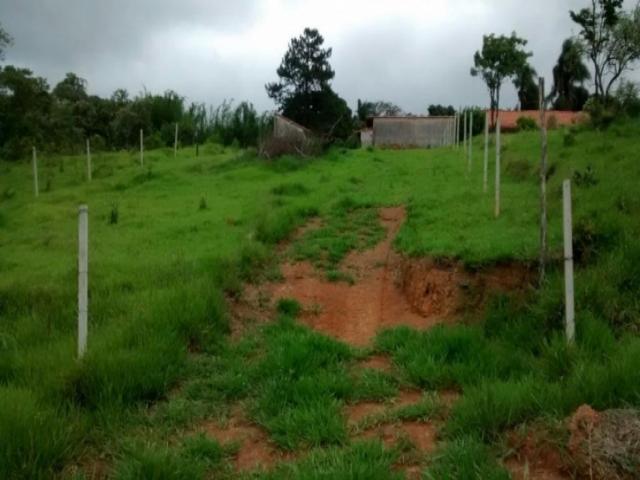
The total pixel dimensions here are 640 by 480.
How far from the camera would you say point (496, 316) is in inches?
249

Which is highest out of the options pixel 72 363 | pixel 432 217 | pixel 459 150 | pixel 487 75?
pixel 487 75

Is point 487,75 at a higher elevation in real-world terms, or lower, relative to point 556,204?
higher

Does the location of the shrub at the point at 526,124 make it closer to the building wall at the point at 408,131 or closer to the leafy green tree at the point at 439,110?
the building wall at the point at 408,131

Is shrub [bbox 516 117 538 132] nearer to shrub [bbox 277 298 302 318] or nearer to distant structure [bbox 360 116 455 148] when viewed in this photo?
distant structure [bbox 360 116 455 148]

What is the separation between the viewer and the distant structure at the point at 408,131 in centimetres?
3753

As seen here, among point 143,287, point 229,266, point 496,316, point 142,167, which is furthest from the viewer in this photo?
point 142,167

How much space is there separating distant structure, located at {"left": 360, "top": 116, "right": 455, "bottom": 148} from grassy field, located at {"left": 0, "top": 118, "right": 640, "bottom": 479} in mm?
26536

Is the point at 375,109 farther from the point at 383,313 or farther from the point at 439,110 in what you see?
the point at 383,313

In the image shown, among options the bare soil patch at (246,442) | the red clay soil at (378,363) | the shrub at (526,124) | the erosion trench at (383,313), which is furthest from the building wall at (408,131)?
the bare soil patch at (246,442)

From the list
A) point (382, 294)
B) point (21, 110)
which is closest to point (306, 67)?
point (21, 110)

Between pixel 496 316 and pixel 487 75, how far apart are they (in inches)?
1340

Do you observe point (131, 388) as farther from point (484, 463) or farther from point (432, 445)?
point (484, 463)

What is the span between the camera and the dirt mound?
3834mm

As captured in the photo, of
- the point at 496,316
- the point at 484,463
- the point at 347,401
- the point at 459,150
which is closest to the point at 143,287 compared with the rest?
the point at 347,401
